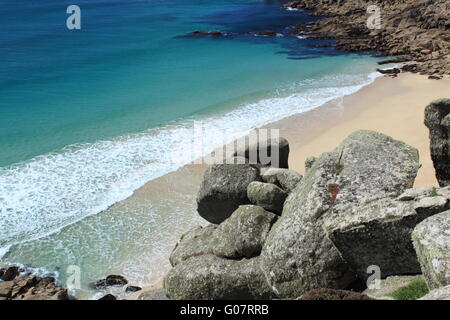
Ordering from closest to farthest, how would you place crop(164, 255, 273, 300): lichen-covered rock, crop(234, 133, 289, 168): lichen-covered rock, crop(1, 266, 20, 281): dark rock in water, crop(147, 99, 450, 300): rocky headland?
crop(147, 99, 450, 300): rocky headland
crop(164, 255, 273, 300): lichen-covered rock
crop(1, 266, 20, 281): dark rock in water
crop(234, 133, 289, 168): lichen-covered rock

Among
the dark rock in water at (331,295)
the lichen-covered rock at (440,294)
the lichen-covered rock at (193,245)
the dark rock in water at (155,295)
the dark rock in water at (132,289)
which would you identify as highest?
the lichen-covered rock at (440,294)

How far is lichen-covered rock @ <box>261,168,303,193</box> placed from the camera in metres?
13.9

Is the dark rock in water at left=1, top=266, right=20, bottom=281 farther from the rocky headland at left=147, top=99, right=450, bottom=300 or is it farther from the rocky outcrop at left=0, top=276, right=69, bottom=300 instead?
the rocky headland at left=147, top=99, right=450, bottom=300

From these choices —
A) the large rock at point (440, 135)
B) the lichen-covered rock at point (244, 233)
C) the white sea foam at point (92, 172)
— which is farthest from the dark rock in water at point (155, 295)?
the large rock at point (440, 135)

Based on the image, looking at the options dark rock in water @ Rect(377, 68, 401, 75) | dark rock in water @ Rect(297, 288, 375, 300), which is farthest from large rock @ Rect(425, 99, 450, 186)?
dark rock in water @ Rect(377, 68, 401, 75)

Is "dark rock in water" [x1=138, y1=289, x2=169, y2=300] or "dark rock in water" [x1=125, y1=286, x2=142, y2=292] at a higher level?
"dark rock in water" [x1=138, y1=289, x2=169, y2=300]

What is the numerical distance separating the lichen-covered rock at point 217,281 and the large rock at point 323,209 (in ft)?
1.44

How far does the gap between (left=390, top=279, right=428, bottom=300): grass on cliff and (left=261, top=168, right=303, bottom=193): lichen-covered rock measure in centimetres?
515

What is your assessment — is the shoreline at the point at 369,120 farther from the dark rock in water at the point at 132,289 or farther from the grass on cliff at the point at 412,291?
the grass on cliff at the point at 412,291

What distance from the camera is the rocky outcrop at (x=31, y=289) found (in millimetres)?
13266

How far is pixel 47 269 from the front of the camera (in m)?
15.0

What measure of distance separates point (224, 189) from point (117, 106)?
60.0 feet

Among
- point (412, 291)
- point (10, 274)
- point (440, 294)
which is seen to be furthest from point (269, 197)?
point (10, 274)
